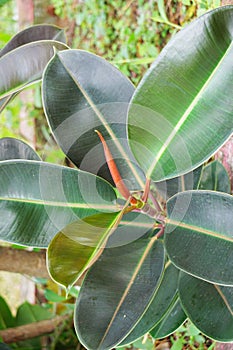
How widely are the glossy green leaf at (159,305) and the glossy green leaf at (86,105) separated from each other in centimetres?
23

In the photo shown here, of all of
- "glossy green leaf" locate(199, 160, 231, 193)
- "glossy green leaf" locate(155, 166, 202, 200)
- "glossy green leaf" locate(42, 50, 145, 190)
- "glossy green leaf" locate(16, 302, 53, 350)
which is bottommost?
"glossy green leaf" locate(16, 302, 53, 350)

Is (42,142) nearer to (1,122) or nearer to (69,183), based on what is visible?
(1,122)

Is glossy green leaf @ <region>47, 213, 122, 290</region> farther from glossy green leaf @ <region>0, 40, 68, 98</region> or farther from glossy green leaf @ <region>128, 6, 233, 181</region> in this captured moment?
glossy green leaf @ <region>0, 40, 68, 98</region>

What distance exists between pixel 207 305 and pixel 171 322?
0.14 metres

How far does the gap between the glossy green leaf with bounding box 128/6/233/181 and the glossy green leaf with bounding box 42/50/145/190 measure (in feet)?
0.22

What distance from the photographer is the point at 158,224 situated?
746 mm

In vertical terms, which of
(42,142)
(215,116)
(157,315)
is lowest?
(42,142)

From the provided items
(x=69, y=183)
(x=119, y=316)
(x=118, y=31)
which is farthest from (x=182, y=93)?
(x=118, y=31)

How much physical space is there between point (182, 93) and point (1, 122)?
173cm

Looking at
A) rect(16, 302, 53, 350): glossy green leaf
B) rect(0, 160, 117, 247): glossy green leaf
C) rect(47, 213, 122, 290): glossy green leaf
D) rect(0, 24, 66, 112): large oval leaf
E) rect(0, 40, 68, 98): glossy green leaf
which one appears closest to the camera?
rect(47, 213, 122, 290): glossy green leaf

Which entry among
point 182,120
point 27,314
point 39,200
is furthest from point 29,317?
point 182,120

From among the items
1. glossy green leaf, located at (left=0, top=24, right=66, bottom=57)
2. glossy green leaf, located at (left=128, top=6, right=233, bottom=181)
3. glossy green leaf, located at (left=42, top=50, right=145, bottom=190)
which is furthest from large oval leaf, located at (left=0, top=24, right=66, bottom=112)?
glossy green leaf, located at (left=128, top=6, right=233, bottom=181)

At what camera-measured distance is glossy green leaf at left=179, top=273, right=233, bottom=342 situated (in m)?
0.77

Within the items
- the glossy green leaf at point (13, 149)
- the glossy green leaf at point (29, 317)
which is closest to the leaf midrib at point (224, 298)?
the glossy green leaf at point (13, 149)
